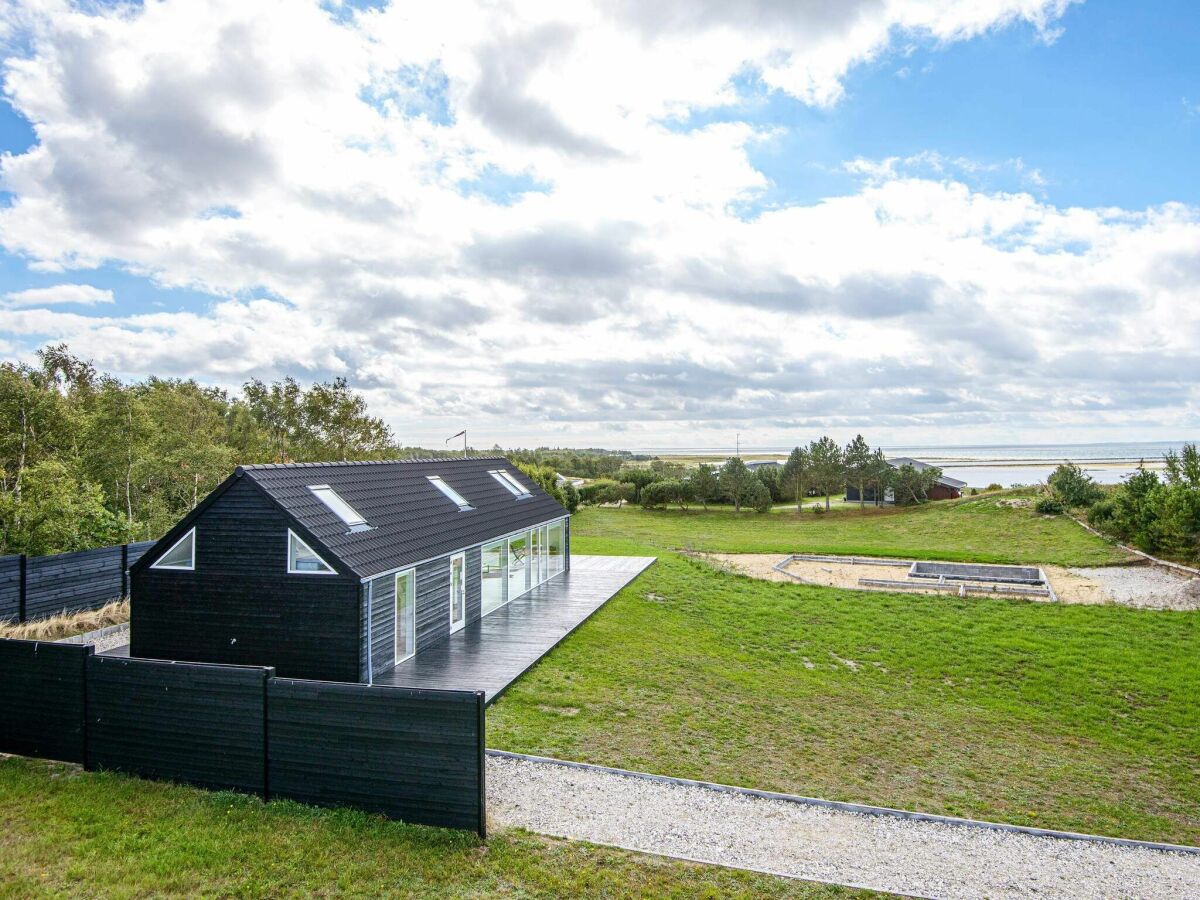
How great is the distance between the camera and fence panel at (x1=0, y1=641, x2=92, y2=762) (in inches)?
273

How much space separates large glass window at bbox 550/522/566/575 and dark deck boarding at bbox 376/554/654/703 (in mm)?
552

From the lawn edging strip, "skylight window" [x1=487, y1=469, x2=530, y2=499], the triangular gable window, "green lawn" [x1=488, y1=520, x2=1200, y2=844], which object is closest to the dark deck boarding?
Answer: "green lawn" [x1=488, y1=520, x2=1200, y2=844]

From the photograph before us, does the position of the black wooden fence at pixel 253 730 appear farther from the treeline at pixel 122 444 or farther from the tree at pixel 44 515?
the treeline at pixel 122 444

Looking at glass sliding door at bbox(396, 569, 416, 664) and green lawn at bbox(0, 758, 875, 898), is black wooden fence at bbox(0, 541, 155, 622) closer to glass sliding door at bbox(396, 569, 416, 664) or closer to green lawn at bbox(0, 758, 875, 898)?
glass sliding door at bbox(396, 569, 416, 664)

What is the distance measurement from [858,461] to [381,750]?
39.9m

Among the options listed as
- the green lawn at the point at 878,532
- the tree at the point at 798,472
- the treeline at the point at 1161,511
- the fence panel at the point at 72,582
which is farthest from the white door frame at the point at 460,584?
the tree at the point at 798,472

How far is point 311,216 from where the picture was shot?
18.3 meters

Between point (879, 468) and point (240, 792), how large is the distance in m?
40.8

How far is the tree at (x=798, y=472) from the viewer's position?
1681 inches

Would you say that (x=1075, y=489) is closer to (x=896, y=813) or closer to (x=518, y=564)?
(x=518, y=564)

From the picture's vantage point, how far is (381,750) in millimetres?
5988

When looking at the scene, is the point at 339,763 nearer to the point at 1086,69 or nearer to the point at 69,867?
the point at 69,867

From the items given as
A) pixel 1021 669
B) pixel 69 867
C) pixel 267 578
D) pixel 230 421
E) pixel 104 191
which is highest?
pixel 104 191

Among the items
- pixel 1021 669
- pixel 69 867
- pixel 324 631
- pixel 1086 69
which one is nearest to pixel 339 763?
pixel 69 867
